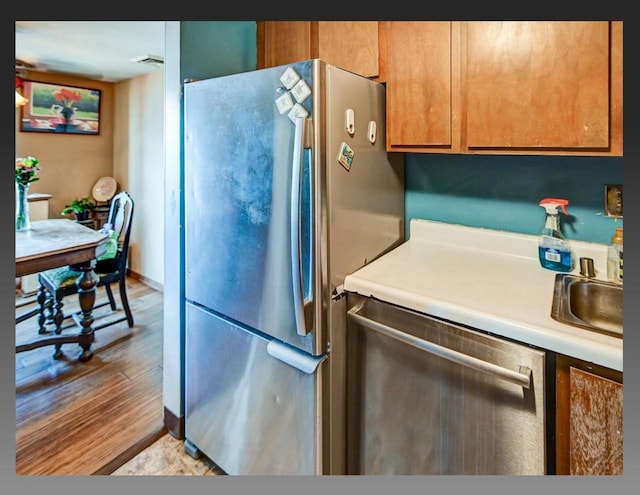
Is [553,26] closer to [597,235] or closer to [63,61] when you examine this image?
[597,235]

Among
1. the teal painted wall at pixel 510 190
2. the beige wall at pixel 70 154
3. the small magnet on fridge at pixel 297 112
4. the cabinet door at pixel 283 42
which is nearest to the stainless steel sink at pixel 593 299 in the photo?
the teal painted wall at pixel 510 190

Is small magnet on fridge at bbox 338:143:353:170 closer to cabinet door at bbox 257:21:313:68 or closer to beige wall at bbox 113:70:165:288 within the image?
cabinet door at bbox 257:21:313:68

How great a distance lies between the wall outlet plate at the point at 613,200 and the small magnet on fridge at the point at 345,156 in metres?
0.87

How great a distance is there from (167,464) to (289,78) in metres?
1.56

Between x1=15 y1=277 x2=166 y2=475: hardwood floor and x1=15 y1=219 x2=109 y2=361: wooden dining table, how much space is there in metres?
0.14

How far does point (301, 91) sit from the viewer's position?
3.53ft

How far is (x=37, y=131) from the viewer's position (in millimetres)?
3826

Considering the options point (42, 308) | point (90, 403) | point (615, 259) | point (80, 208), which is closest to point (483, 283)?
point (615, 259)

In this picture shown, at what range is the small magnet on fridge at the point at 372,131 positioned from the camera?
4.36ft

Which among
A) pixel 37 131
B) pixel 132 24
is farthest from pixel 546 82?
pixel 37 131

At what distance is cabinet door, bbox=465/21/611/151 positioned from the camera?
1.02m

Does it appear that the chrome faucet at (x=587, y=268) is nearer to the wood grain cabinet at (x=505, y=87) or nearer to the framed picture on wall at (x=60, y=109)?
the wood grain cabinet at (x=505, y=87)

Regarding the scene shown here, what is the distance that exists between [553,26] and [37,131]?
177 inches

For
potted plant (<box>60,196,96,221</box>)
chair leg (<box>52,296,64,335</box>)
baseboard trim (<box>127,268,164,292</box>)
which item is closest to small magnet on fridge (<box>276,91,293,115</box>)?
chair leg (<box>52,296,64,335</box>)
